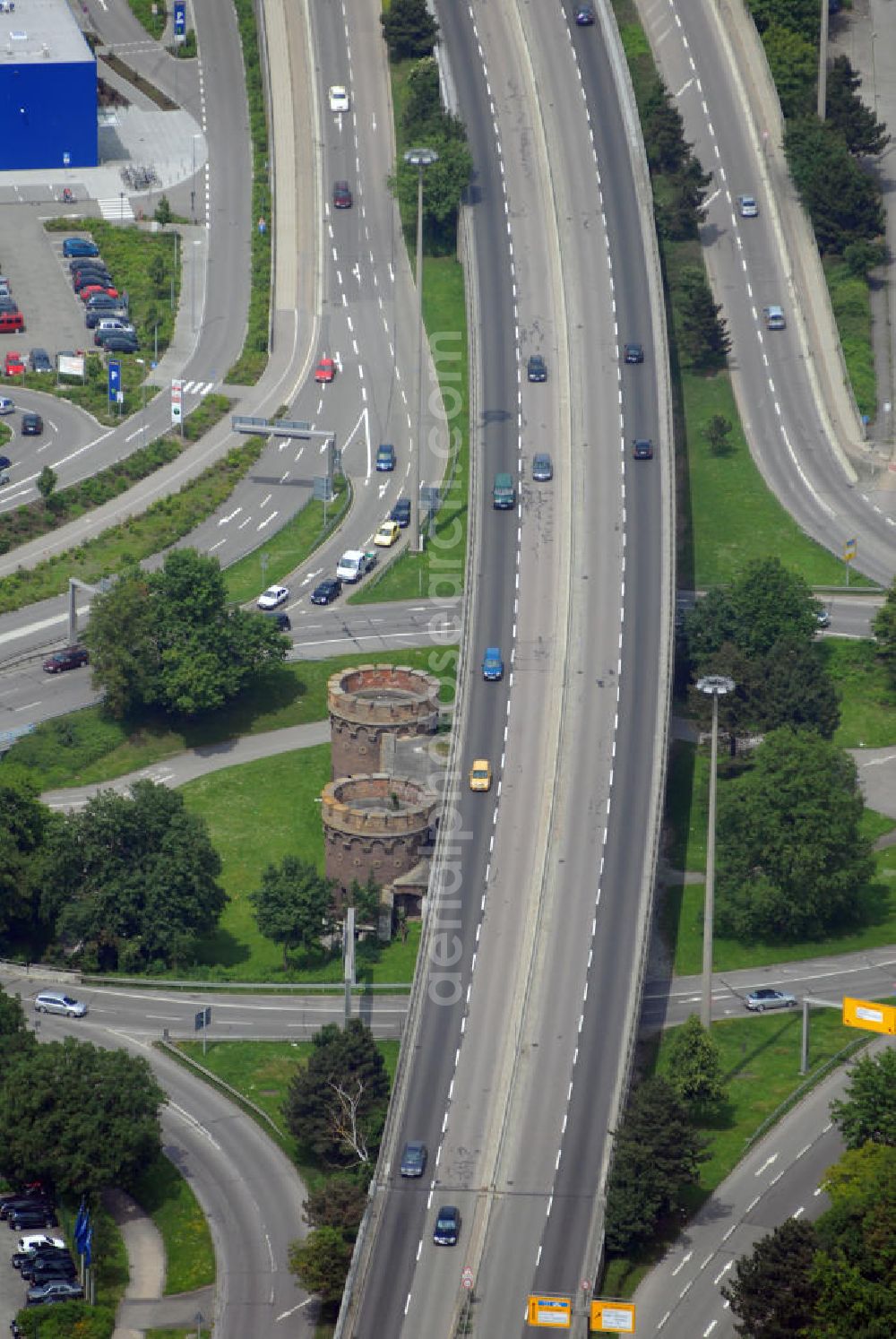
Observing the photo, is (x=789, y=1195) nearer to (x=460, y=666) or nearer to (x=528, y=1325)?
(x=528, y=1325)

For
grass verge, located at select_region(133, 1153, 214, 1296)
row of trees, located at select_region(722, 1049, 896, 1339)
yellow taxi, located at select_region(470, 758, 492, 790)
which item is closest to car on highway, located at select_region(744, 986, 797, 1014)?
yellow taxi, located at select_region(470, 758, 492, 790)

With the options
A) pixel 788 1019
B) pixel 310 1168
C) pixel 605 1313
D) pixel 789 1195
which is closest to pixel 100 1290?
pixel 310 1168

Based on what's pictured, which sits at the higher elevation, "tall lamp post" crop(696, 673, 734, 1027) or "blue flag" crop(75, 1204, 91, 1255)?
"tall lamp post" crop(696, 673, 734, 1027)

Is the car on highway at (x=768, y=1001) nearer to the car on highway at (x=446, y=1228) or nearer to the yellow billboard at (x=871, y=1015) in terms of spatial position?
the yellow billboard at (x=871, y=1015)

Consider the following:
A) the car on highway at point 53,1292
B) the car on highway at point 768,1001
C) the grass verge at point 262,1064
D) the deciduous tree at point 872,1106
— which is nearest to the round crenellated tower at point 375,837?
the grass verge at point 262,1064

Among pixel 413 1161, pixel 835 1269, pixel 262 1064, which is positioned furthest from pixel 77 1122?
pixel 835 1269

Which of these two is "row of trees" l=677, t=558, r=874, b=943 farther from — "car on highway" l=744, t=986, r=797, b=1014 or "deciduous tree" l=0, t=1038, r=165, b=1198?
"deciduous tree" l=0, t=1038, r=165, b=1198

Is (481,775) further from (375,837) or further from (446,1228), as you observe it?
(446,1228)

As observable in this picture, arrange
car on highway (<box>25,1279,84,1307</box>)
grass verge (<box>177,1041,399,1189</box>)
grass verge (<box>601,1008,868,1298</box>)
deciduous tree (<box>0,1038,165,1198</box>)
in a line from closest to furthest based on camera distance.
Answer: car on highway (<box>25,1279,84,1307</box>) → deciduous tree (<box>0,1038,165,1198</box>) → grass verge (<box>601,1008,868,1298</box>) → grass verge (<box>177,1041,399,1189</box>)
